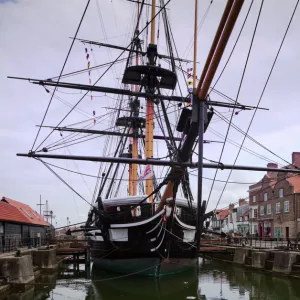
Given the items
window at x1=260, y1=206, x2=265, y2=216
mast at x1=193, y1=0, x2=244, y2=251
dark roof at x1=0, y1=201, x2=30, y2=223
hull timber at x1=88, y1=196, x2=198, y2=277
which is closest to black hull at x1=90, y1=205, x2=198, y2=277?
hull timber at x1=88, y1=196, x2=198, y2=277

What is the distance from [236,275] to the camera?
23406 millimetres

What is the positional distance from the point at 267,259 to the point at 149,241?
820 cm

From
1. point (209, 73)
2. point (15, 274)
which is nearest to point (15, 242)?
point (15, 274)

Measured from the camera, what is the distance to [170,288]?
1784 cm

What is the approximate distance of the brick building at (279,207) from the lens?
1784 inches

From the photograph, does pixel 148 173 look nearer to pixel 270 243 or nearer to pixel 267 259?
pixel 267 259

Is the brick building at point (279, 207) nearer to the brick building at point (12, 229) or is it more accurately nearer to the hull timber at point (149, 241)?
the hull timber at point (149, 241)

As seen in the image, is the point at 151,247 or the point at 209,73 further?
the point at 151,247

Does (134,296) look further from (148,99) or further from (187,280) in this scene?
(148,99)

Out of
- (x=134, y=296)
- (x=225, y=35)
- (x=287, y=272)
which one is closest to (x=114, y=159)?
(x=134, y=296)

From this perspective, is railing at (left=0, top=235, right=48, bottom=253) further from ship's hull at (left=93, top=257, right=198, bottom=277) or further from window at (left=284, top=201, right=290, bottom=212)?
window at (left=284, top=201, right=290, bottom=212)

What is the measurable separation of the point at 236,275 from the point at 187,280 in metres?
4.61

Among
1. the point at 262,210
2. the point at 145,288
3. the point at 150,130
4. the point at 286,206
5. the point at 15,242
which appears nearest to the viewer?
the point at 145,288

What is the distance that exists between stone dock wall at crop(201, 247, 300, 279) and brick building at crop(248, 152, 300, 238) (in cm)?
1442
